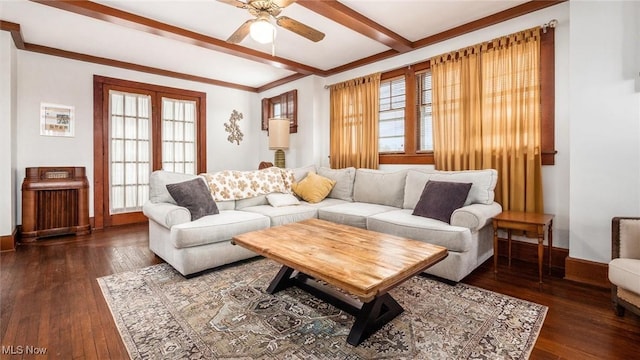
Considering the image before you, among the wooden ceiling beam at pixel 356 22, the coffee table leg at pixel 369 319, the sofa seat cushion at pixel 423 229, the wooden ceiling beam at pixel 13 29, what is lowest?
the coffee table leg at pixel 369 319

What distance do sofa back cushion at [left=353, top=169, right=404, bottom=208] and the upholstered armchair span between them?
188 centimetres

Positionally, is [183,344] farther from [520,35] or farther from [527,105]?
[520,35]

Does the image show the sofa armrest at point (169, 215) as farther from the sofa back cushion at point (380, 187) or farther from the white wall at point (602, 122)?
the white wall at point (602, 122)

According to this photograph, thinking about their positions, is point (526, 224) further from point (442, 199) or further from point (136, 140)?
point (136, 140)

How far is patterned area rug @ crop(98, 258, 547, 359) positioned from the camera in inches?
62.3

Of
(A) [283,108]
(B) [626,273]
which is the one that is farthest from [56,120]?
(B) [626,273]

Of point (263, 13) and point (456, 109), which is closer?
point (263, 13)

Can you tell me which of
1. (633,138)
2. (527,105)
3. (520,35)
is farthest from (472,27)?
(633,138)

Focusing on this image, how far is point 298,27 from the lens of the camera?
245 centimetres

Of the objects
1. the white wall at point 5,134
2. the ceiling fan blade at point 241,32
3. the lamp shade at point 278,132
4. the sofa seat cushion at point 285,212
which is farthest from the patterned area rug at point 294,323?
the lamp shade at point 278,132

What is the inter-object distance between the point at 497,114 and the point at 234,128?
4714mm

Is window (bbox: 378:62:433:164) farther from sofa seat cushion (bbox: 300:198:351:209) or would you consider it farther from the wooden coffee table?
the wooden coffee table

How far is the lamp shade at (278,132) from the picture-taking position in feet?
16.6

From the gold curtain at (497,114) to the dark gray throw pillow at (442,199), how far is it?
25.9 inches
